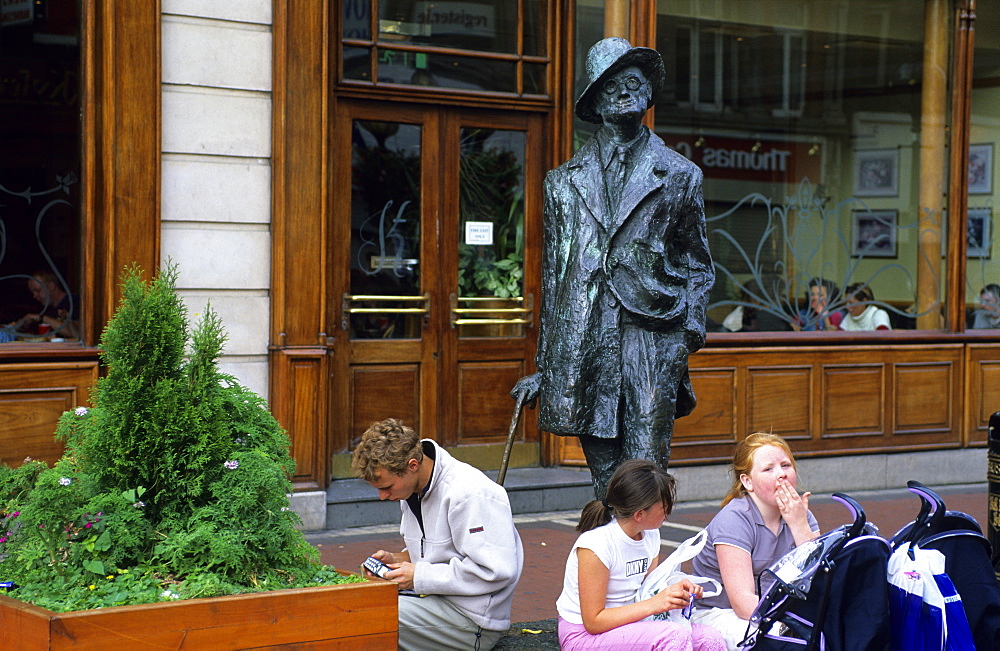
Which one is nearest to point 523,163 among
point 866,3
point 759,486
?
point 866,3

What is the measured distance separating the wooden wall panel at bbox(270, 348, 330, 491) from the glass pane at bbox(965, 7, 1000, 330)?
5787 mm

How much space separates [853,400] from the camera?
988cm

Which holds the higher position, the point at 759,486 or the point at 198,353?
the point at 198,353

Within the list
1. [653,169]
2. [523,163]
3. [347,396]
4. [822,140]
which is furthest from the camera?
[822,140]

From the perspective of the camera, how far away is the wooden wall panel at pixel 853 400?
9.79m

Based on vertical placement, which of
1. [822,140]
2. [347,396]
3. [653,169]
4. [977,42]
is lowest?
[347,396]

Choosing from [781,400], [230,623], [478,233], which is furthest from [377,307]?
[230,623]

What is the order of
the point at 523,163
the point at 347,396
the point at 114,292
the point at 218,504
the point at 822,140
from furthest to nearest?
the point at 822,140 → the point at 523,163 → the point at 347,396 → the point at 114,292 → the point at 218,504

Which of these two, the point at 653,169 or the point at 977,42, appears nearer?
the point at 653,169

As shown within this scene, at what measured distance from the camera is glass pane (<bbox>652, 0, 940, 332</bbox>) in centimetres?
981

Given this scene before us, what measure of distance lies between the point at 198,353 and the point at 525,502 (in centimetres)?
472

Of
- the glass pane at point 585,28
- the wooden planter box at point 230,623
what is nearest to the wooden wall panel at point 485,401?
the glass pane at point 585,28

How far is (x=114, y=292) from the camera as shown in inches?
294

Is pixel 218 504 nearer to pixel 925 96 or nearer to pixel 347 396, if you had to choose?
pixel 347 396
